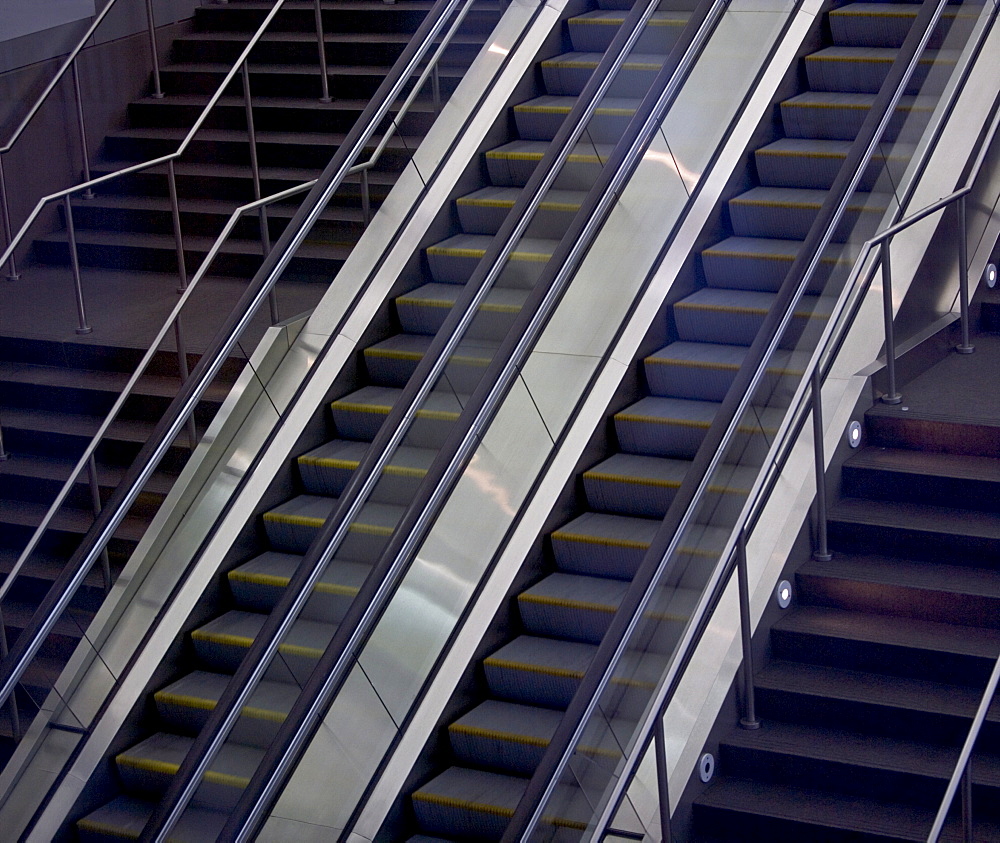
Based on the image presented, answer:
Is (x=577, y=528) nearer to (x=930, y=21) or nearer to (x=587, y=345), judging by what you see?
(x=587, y=345)

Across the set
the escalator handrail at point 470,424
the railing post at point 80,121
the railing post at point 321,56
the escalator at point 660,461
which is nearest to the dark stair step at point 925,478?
the escalator at point 660,461

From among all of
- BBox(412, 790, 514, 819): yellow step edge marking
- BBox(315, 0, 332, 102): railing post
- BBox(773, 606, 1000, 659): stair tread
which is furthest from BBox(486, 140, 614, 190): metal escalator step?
BBox(412, 790, 514, 819): yellow step edge marking

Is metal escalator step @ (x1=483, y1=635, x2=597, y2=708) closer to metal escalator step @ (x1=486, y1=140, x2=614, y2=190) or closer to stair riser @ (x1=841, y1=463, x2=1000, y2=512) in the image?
stair riser @ (x1=841, y1=463, x2=1000, y2=512)

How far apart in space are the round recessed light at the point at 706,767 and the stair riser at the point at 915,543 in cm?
102

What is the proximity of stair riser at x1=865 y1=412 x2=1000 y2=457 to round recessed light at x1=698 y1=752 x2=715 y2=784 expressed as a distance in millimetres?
1553

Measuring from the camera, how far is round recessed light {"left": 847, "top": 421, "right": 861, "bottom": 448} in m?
5.21

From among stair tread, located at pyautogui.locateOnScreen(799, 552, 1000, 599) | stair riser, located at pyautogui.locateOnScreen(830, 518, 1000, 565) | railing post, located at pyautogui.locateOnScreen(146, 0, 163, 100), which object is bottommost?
stair tread, located at pyautogui.locateOnScreen(799, 552, 1000, 599)

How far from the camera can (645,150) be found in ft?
20.4

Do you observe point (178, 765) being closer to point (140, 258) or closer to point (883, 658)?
point (883, 658)

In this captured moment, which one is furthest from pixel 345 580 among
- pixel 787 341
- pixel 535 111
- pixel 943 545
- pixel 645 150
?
pixel 535 111

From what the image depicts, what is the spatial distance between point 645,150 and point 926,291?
1.39 metres

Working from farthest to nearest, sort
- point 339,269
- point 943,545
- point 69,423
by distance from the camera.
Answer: point 69,423 → point 339,269 → point 943,545

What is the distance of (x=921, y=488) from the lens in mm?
5070

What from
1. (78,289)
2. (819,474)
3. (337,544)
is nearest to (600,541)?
(819,474)
